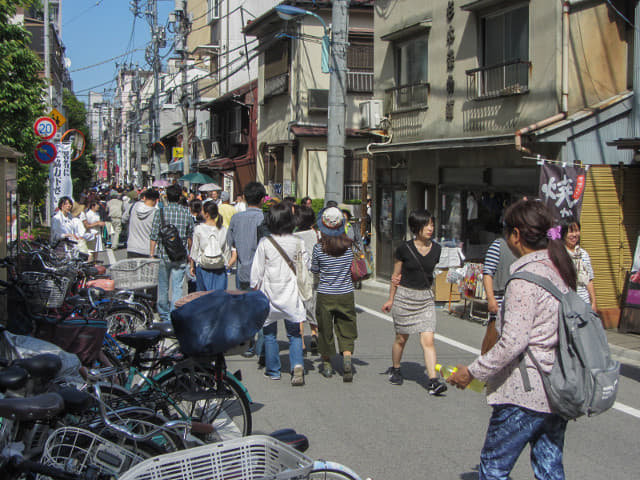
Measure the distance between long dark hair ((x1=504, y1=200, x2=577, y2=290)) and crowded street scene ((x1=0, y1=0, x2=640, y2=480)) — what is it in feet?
0.04

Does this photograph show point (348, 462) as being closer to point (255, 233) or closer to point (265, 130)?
point (255, 233)

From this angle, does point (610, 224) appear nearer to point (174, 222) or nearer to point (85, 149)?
point (174, 222)

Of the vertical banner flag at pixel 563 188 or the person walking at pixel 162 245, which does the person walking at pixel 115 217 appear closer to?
the person walking at pixel 162 245

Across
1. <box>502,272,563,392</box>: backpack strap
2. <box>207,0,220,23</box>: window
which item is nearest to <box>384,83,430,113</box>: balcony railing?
<box>502,272,563,392</box>: backpack strap

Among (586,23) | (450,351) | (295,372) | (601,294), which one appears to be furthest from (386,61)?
(295,372)

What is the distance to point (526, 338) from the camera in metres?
3.33

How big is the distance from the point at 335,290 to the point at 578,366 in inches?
177

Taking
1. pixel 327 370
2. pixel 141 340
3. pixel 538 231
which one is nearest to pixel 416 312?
pixel 327 370

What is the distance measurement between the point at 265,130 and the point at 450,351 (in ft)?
65.2

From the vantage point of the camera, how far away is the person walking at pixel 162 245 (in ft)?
31.9

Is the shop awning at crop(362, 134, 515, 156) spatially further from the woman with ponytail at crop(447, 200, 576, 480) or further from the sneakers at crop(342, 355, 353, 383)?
the woman with ponytail at crop(447, 200, 576, 480)

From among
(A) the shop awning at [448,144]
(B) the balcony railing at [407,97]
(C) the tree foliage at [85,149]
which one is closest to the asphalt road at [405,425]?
(A) the shop awning at [448,144]

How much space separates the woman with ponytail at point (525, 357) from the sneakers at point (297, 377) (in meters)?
3.90

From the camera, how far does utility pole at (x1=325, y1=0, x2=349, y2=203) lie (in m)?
15.0
